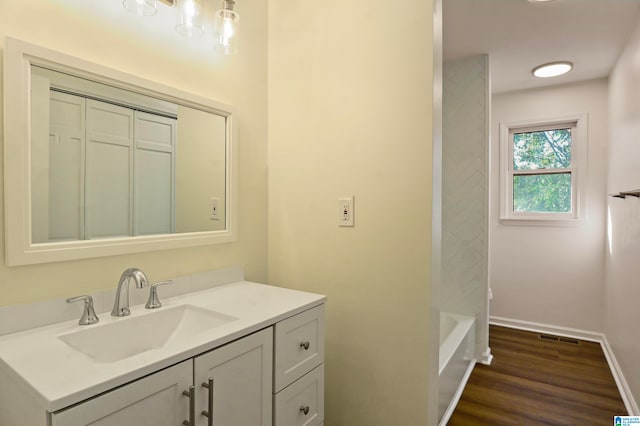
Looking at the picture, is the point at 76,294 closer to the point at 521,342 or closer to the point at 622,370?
the point at 622,370

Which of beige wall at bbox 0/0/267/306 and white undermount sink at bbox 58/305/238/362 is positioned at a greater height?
beige wall at bbox 0/0/267/306

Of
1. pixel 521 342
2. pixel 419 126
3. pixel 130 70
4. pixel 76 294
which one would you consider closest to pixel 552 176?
pixel 521 342

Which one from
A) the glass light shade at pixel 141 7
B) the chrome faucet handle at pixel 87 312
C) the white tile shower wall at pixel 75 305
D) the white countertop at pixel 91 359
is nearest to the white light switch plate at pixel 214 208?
the white tile shower wall at pixel 75 305

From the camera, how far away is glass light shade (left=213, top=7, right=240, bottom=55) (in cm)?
142

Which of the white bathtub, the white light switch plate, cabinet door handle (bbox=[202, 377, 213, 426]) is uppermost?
the white light switch plate

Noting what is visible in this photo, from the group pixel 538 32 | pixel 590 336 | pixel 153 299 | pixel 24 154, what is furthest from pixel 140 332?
pixel 590 336

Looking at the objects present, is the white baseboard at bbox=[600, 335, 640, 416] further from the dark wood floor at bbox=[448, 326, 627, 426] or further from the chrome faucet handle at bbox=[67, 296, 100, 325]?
the chrome faucet handle at bbox=[67, 296, 100, 325]

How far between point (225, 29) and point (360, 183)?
33.7 inches

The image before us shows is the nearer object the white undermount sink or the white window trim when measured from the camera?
the white undermount sink

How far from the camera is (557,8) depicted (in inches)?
80.6

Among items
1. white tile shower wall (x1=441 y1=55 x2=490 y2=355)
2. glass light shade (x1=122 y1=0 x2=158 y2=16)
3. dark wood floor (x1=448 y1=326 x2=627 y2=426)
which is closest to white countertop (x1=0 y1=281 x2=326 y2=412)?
glass light shade (x1=122 y1=0 x2=158 y2=16)

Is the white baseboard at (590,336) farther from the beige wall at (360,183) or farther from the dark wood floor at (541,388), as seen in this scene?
the beige wall at (360,183)

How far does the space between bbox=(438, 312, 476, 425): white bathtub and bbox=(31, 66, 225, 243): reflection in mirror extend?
1491mm

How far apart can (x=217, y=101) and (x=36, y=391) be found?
1.23 m
